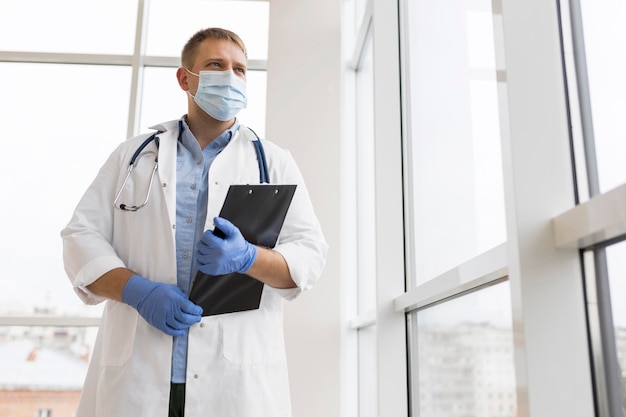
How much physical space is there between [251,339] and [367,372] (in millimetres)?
1216

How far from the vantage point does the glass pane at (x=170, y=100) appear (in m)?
3.00

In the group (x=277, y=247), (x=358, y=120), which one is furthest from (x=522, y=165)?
(x=358, y=120)

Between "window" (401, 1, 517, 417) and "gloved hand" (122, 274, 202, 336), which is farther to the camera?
"gloved hand" (122, 274, 202, 336)

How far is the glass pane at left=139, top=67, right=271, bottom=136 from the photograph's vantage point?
2996mm

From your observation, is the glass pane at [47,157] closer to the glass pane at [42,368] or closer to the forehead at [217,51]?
the glass pane at [42,368]

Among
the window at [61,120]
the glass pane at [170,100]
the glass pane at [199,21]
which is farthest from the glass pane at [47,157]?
the glass pane at [199,21]

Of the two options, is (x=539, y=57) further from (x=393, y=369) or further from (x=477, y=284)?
(x=393, y=369)

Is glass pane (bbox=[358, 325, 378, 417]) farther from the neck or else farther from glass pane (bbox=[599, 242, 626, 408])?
glass pane (bbox=[599, 242, 626, 408])

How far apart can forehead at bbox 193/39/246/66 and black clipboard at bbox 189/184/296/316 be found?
535 mm

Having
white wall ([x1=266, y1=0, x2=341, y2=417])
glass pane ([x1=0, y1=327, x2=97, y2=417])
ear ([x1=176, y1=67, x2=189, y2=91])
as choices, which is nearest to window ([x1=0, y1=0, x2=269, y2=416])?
glass pane ([x1=0, y1=327, x2=97, y2=417])

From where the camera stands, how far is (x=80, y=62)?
10.0 ft

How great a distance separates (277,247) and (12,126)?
7.35ft

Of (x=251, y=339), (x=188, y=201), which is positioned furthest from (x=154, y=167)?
(x=251, y=339)

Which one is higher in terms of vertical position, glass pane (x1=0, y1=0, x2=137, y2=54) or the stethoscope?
glass pane (x1=0, y1=0, x2=137, y2=54)
